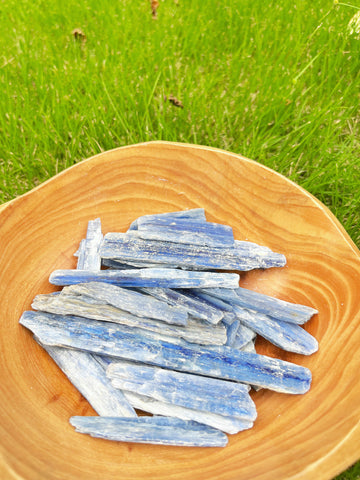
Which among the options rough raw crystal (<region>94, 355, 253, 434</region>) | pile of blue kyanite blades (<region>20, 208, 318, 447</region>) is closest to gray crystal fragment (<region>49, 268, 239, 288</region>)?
pile of blue kyanite blades (<region>20, 208, 318, 447</region>)

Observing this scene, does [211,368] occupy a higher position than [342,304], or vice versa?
[342,304]

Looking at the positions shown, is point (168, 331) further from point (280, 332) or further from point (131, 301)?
point (280, 332)

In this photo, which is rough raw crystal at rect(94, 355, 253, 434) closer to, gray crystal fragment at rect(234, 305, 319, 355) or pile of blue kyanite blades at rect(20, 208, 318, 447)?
pile of blue kyanite blades at rect(20, 208, 318, 447)

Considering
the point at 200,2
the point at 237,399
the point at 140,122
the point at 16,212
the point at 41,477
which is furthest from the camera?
the point at 200,2

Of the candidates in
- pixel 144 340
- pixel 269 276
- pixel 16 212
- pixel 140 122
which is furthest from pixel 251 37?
pixel 144 340

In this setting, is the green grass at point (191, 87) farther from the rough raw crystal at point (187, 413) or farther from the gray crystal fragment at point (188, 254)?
the rough raw crystal at point (187, 413)

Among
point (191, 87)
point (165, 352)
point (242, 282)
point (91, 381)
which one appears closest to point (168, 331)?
point (165, 352)

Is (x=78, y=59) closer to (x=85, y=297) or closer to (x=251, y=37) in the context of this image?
(x=251, y=37)

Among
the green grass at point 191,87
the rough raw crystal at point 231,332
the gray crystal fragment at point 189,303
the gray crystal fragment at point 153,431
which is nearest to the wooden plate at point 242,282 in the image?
the gray crystal fragment at point 153,431
